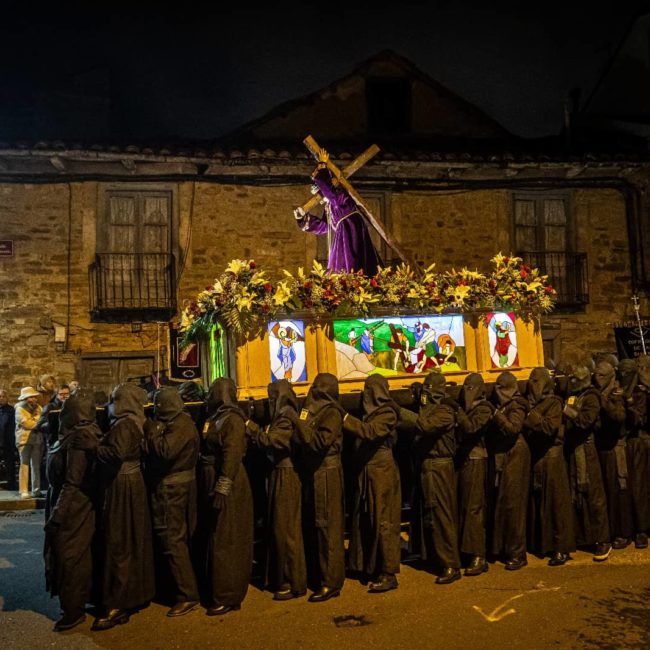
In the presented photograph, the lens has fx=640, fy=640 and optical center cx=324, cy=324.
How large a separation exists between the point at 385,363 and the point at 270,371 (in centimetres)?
133

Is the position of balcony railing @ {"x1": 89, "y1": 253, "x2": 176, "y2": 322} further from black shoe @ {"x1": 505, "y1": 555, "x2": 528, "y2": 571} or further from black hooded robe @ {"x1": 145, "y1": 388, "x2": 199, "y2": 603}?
black shoe @ {"x1": 505, "y1": 555, "x2": 528, "y2": 571}

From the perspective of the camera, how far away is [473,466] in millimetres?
6473

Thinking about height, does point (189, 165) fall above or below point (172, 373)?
above

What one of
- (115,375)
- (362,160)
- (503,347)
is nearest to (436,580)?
(503,347)

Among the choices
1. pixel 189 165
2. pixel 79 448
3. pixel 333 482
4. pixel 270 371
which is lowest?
pixel 333 482

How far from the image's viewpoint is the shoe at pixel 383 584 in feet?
19.3

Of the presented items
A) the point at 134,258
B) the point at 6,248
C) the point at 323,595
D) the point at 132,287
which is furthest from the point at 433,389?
the point at 6,248

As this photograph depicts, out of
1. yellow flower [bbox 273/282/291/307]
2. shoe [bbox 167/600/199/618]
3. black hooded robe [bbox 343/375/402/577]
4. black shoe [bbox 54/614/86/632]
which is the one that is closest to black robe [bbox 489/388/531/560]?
black hooded robe [bbox 343/375/402/577]

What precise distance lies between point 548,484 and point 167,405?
393 cm

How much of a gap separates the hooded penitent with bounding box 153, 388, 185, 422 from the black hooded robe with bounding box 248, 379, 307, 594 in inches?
27.4

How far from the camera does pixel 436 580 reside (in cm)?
614

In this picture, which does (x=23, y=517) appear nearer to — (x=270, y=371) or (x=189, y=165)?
(x=270, y=371)

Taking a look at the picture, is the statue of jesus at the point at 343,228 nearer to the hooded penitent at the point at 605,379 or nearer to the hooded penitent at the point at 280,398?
the hooded penitent at the point at 280,398

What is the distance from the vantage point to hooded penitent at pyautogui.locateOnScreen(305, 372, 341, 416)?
19.7 ft
